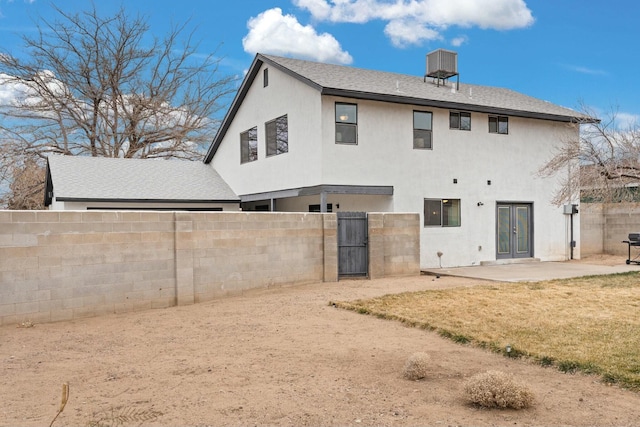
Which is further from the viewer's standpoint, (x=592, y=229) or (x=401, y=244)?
(x=592, y=229)

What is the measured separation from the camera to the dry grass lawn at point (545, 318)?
230 inches

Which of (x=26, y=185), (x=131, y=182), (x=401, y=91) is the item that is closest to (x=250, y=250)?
(x=401, y=91)

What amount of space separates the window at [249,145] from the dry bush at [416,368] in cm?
1455

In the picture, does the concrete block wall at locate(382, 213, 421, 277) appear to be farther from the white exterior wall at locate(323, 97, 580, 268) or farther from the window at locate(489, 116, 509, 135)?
the window at locate(489, 116, 509, 135)

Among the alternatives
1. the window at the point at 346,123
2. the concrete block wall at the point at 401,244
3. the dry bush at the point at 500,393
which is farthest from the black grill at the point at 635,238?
the dry bush at the point at 500,393

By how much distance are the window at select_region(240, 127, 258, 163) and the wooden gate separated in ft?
22.1

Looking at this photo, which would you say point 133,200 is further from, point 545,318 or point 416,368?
point 416,368

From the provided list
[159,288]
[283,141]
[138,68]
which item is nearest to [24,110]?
[138,68]

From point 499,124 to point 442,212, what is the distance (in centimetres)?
404

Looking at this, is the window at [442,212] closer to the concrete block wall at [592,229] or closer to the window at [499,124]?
the window at [499,124]

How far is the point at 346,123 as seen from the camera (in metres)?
15.2

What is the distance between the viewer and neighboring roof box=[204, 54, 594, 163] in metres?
15.2

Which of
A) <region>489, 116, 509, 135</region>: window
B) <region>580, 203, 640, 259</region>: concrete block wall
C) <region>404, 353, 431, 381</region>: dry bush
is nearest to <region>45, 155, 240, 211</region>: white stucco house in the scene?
<region>489, 116, 509, 135</region>: window

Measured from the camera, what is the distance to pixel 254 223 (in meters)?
11.6
